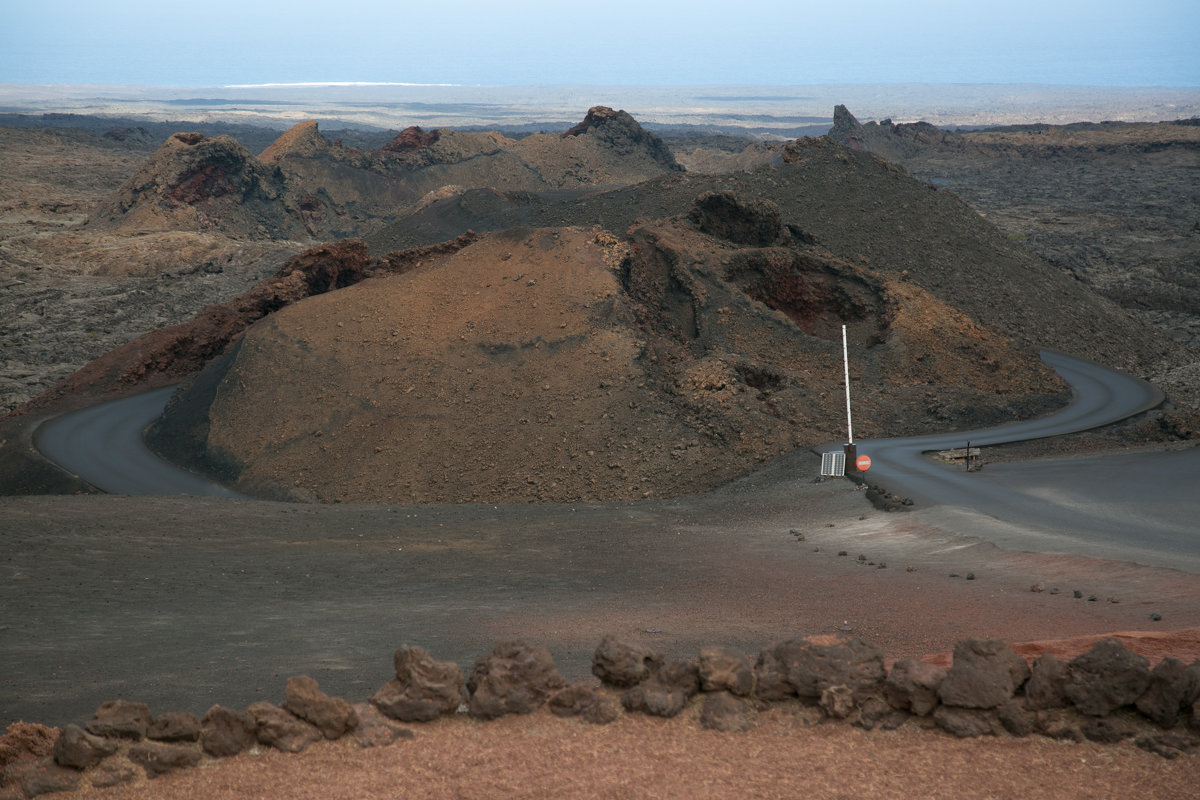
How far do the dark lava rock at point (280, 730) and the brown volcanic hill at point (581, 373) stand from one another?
52.0 ft

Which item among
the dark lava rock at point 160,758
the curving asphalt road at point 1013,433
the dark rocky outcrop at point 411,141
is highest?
the dark rocky outcrop at point 411,141

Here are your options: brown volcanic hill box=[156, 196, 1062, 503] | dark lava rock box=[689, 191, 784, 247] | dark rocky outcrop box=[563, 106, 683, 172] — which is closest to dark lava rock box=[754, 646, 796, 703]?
brown volcanic hill box=[156, 196, 1062, 503]

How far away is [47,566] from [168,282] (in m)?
43.7

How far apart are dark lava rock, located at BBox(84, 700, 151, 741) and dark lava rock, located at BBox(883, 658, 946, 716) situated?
235 inches

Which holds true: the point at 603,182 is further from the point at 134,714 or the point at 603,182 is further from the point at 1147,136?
the point at 134,714

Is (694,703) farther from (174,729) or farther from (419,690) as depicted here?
(174,729)

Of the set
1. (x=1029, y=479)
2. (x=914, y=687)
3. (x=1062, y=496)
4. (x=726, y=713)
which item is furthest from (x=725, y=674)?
(x=1029, y=479)

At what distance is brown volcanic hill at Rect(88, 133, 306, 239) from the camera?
6875cm

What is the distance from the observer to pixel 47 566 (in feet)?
51.9

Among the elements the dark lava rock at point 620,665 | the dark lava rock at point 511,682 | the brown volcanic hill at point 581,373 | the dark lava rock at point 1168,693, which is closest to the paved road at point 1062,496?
the brown volcanic hill at point 581,373

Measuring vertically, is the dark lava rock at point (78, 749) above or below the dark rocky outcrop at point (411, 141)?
below

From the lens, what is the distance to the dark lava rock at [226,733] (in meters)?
7.76

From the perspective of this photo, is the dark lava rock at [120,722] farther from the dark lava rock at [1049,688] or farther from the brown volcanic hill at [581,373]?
the brown volcanic hill at [581,373]

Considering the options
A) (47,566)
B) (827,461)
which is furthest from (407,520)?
(827,461)
